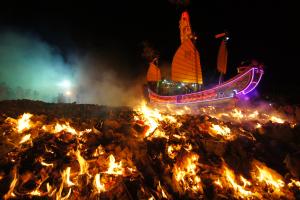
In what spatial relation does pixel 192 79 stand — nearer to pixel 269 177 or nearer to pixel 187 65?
pixel 187 65

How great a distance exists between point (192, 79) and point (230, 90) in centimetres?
639

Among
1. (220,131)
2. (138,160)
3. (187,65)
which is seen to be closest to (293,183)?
(220,131)

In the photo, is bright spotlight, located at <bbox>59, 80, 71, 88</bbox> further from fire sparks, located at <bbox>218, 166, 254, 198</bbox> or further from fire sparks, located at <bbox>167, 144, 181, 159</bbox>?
fire sparks, located at <bbox>218, 166, 254, 198</bbox>

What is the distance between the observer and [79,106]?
15039 millimetres

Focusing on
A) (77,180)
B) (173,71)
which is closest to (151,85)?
(173,71)

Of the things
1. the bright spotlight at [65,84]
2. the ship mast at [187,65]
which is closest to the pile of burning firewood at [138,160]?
the ship mast at [187,65]

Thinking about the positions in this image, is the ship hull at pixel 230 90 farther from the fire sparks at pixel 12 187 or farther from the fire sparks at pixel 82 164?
the fire sparks at pixel 12 187

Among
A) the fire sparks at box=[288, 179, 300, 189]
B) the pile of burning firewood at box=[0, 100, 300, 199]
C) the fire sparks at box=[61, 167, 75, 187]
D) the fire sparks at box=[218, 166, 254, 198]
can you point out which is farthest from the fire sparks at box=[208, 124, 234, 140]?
the fire sparks at box=[61, 167, 75, 187]

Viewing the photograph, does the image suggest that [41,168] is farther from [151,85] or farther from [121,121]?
[151,85]

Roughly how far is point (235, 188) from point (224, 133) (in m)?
4.63

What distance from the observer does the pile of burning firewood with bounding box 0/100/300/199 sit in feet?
24.6

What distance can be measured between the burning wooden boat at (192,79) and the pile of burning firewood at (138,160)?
4.77m

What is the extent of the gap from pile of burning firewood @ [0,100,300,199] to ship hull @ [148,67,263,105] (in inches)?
167

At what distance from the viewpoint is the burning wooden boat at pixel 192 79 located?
16.1 metres
